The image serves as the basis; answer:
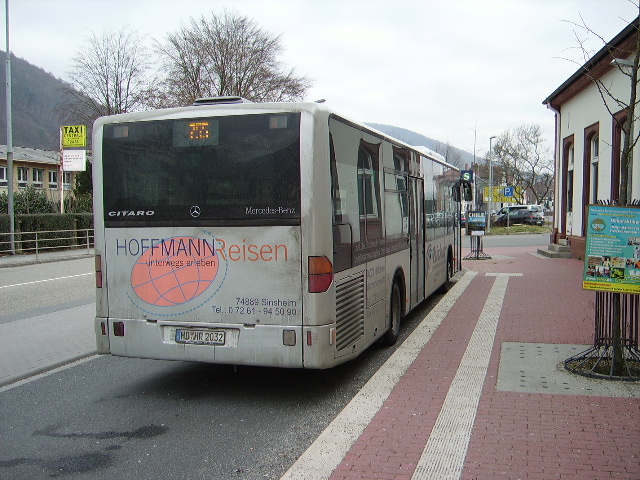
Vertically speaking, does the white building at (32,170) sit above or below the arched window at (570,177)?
above

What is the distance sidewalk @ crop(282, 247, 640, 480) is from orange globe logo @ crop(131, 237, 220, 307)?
1.85m

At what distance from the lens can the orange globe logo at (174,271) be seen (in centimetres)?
586

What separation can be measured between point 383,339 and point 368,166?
7.86 ft

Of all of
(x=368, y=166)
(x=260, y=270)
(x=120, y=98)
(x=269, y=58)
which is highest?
(x=269, y=58)

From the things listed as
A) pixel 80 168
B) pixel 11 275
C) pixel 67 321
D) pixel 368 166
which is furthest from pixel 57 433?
pixel 80 168

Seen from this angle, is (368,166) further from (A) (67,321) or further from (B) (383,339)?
(A) (67,321)

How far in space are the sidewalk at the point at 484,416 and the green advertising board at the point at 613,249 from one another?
995mm

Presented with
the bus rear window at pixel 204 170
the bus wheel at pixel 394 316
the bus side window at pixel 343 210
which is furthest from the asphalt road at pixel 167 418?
the bus rear window at pixel 204 170

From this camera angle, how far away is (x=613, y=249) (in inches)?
243

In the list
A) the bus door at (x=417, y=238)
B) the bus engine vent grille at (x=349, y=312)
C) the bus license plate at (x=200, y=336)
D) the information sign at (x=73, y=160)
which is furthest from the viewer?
the information sign at (x=73, y=160)

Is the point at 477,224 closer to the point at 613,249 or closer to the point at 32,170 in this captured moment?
the point at 613,249

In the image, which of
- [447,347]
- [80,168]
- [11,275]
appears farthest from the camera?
[80,168]

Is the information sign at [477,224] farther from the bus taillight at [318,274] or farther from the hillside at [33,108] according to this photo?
the hillside at [33,108]

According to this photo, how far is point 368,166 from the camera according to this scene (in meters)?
7.00
